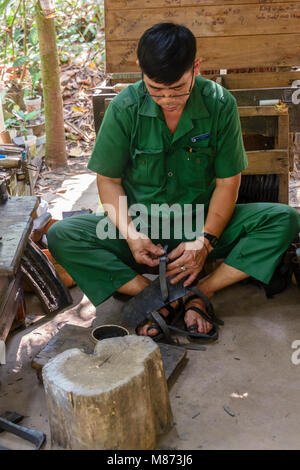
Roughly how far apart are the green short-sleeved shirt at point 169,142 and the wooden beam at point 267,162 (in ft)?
2.39

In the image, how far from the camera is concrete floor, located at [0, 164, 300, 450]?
7.37ft

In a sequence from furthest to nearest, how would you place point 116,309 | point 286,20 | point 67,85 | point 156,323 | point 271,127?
1. point 67,85
2. point 286,20
3. point 271,127
4. point 116,309
5. point 156,323

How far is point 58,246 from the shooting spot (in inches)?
123

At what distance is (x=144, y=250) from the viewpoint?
9.89 feet

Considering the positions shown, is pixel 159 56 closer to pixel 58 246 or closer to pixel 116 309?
pixel 58 246

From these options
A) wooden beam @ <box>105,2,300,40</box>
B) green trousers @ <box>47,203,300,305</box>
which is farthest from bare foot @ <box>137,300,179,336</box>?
wooden beam @ <box>105,2,300,40</box>

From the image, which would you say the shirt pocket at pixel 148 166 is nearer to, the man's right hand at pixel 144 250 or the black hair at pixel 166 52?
the man's right hand at pixel 144 250

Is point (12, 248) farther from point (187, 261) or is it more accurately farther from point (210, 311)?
point (210, 311)

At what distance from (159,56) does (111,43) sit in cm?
209

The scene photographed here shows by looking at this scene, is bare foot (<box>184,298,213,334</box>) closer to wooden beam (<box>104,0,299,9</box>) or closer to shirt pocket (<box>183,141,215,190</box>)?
shirt pocket (<box>183,141,215,190</box>)

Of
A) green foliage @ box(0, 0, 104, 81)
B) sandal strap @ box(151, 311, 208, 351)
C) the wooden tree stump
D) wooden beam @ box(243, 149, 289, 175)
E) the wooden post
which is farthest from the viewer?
green foliage @ box(0, 0, 104, 81)

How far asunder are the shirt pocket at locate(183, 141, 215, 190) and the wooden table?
912 mm

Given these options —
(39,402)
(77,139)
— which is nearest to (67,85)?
(77,139)

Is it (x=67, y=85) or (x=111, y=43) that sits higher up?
(x=111, y=43)
